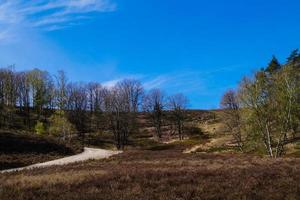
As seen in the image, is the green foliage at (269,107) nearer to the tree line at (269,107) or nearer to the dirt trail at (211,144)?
the tree line at (269,107)

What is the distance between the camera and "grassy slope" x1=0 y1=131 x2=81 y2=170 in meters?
46.2

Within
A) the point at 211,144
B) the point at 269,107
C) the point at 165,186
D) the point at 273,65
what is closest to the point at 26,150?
the point at 269,107

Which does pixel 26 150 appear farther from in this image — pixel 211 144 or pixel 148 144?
pixel 148 144

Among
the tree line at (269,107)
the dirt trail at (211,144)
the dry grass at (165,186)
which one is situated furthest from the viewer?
the dirt trail at (211,144)

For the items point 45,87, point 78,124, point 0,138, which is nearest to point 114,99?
point 78,124

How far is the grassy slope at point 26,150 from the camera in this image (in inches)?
1821

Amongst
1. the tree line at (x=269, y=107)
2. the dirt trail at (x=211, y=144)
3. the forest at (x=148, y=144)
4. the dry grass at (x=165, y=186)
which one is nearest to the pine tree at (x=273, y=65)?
the forest at (x=148, y=144)

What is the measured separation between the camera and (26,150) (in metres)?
55.2

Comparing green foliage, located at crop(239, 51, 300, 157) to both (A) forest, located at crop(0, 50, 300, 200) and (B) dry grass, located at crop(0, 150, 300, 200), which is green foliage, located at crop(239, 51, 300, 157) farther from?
(B) dry grass, located at crop(0, 150, 300, 200)

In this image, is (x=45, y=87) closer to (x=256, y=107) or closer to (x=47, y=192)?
(x=256, y=107)

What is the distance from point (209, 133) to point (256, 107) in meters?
72.5

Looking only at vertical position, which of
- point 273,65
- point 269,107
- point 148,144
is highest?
point 273,65

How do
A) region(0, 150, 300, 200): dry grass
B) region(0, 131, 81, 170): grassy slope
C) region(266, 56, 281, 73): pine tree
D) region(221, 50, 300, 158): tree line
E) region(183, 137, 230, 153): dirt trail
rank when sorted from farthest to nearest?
region(266, 56, 281, 73): pine tree < region(183, 137, 230, 153): dirt trail < region(221, 50, 300, 158): tree line < region(0, 131, 81, 170): grassy slope < region(0, 150, 300, 200): dry grass

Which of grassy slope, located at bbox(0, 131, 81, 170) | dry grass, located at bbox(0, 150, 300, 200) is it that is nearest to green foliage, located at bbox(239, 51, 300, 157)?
grassy slope, located at bbox(0, 131, 81, 170)
